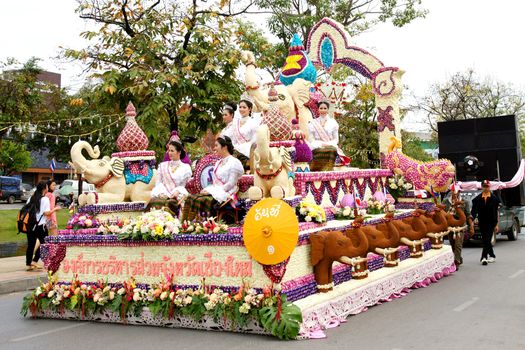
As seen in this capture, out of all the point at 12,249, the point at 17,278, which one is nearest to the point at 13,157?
the point at 12,249

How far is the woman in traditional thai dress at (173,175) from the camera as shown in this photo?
26.5 feet

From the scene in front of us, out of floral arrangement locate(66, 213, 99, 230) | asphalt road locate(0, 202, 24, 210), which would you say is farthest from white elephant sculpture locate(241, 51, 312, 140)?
asphalt road locate(0, 202, 24, 210)

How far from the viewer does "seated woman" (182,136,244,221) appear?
733 cm

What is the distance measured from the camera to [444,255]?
11203mm

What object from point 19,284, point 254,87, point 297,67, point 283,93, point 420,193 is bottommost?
point 19,284

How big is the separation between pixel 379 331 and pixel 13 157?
38.2 m

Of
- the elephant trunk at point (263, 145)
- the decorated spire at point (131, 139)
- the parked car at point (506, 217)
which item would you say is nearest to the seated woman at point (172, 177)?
the decorated spire at point (131, 139)

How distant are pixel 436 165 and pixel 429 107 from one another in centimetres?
2847

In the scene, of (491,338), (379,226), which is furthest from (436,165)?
(491,338)

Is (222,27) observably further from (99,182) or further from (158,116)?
(99,182)

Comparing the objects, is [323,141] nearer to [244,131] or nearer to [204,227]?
[244,131]

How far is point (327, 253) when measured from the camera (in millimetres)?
7027

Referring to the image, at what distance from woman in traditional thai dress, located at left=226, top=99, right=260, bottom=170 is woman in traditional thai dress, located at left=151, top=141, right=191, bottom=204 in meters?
0.94

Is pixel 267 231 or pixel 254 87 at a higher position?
pixel 254 87
